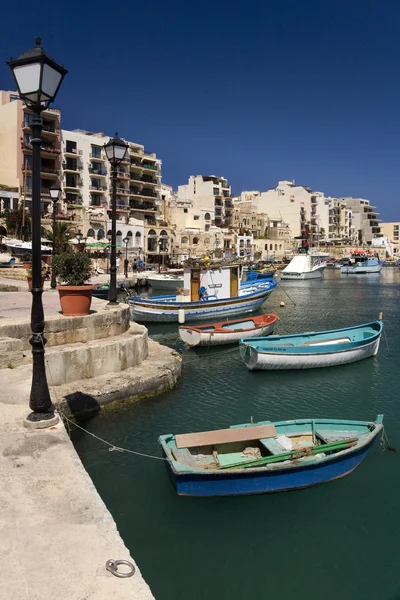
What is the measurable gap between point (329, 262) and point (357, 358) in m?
88.9

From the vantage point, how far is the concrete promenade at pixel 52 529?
3277 mm

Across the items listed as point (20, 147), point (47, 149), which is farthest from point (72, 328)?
point (47, 149)

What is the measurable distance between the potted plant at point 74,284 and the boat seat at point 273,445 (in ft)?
16.1

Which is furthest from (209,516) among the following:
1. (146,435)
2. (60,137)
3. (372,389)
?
(60,137)

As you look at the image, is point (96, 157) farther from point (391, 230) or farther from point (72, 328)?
point (391, 230)

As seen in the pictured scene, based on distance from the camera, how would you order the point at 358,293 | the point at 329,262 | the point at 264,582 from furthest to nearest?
the point at 329,262
the point at 358,293
the point at 264,582

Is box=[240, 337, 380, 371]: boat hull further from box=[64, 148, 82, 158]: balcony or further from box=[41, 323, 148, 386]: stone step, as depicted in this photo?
box=[64, 148, 82, 158]: balcony

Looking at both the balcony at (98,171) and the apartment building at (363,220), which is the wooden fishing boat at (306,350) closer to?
the balcony at (98,171)

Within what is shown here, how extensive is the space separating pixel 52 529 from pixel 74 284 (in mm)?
7153

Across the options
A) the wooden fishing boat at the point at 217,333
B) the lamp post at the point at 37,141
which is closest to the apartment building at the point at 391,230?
the wooden fishing boat at the point at 217,333

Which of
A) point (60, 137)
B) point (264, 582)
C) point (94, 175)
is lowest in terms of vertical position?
point (264, 582)

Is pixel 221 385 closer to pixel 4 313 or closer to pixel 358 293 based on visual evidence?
pixel 4 313

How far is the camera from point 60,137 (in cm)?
5531

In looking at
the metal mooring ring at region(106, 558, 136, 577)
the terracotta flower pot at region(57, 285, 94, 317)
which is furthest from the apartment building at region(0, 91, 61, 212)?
the metal mooring ring at region(106, 558, 136, 577)
